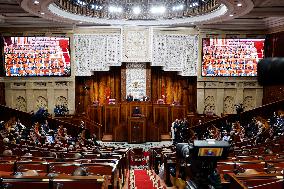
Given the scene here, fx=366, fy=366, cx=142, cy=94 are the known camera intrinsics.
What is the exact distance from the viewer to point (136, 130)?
15430 mm

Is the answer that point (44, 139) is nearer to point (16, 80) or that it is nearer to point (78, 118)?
point (78, 118)

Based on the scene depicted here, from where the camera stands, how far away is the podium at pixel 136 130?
50.5 ft

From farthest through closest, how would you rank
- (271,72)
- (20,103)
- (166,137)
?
(20,103) < (166,137) < (271,72)

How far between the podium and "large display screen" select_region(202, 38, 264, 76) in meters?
3.98

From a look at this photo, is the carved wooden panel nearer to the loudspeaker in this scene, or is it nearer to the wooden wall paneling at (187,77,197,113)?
the wooden wall paneling at (187,77,197,113)

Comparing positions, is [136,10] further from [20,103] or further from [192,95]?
[20,103]

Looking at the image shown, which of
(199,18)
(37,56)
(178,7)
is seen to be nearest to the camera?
(199,18)

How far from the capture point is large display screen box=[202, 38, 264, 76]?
55.1 ft

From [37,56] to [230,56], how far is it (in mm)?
8853

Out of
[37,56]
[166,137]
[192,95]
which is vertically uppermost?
[37,56]

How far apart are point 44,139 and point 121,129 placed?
4.67 metres

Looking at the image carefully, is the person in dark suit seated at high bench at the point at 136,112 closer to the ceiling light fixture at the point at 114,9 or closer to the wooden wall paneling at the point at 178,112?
the wooden wall paneling at the point at 178,112

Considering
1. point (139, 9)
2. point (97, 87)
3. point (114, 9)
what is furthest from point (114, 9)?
point (97, 87)

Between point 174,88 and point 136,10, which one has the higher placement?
point 136,10
